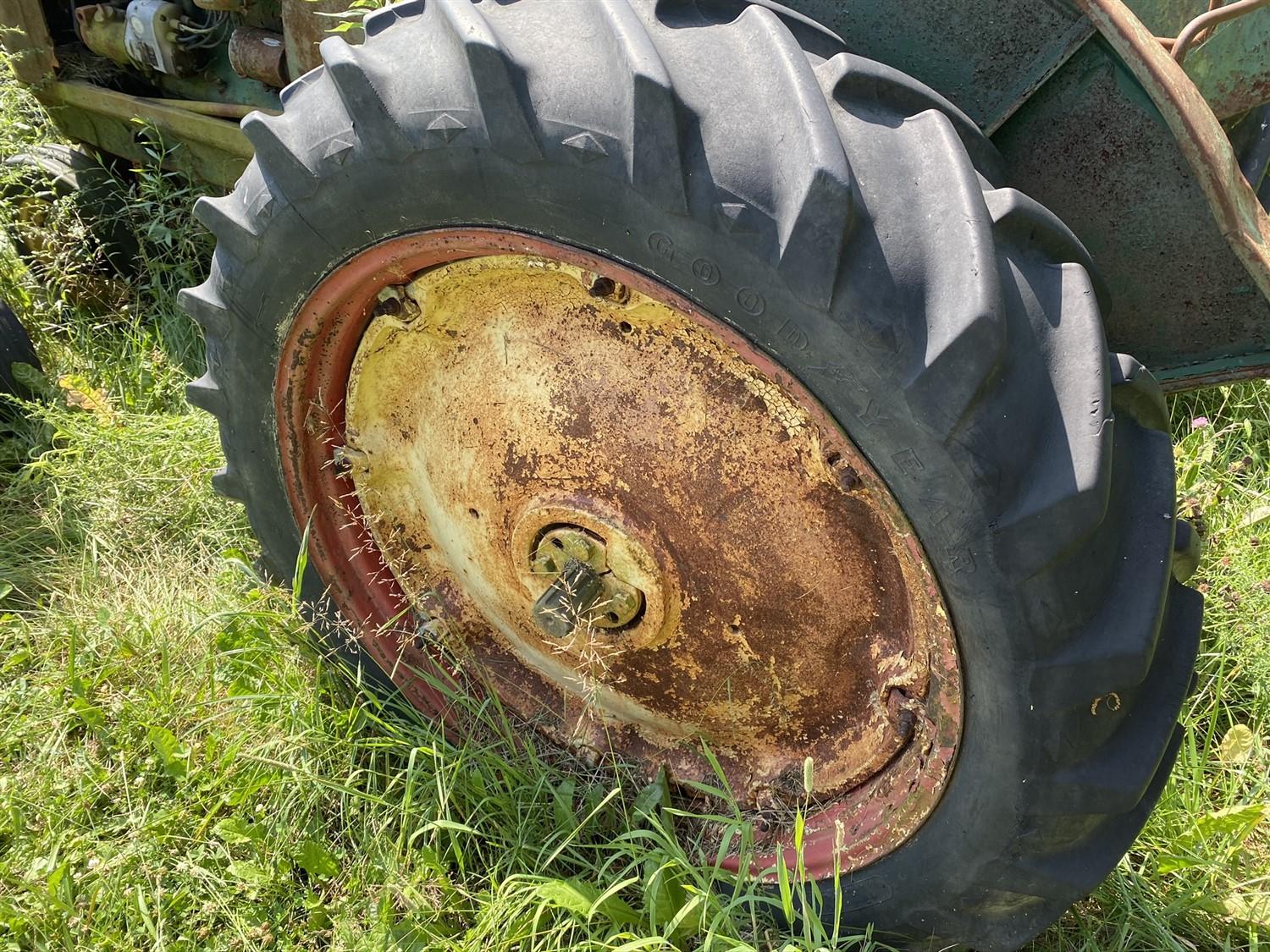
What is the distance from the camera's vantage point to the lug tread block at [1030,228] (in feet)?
4.09

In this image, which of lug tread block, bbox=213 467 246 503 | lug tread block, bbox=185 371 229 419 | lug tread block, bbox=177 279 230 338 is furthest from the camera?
lug tread block, bbox=213 467 246 503

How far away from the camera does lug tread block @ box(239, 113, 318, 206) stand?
1.54m

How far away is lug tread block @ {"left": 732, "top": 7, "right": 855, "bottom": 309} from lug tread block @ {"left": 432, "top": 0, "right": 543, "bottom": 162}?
32cm

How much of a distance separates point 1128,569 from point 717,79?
0.81 metres

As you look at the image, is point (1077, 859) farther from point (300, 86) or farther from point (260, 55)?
point (260, 55)

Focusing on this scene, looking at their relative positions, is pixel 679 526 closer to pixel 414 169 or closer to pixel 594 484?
pixel 594 484

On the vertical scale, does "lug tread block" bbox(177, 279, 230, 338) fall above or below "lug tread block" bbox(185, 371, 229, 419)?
above

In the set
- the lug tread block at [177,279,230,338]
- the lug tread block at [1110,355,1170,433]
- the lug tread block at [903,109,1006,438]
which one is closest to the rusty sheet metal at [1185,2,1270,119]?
the lug tread block at [1110,355,1170,433]

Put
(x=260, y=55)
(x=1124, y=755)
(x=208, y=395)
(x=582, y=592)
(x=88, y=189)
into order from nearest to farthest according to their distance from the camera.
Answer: (x=1124, y=755), (x=582, y=592), (x=208, y=395), (x=260, y=55), (x=88, y=189)

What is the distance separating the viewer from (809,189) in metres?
1.18

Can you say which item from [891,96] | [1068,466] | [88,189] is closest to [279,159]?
[891,96]

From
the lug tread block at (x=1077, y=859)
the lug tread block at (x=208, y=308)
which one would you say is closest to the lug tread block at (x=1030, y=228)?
the lug tread block at (x=1077, y=859)

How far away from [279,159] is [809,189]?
843 mm

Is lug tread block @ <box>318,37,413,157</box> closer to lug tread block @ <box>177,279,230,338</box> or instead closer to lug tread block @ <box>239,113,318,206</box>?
lug tread block @ <box>239,113,318,206</box>
